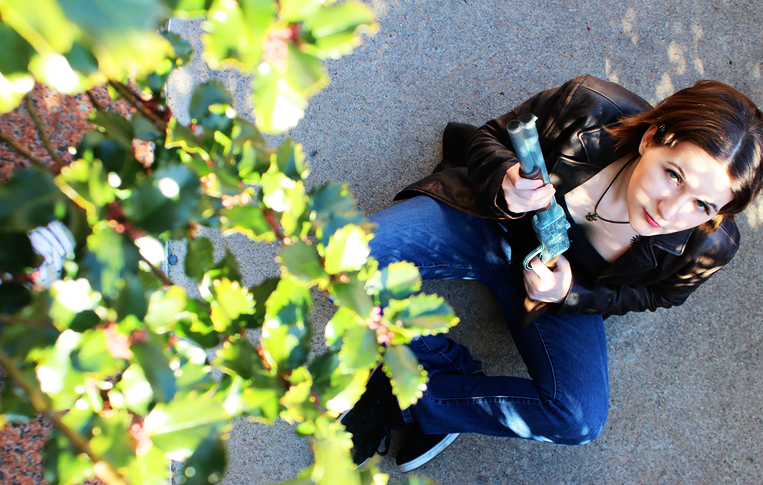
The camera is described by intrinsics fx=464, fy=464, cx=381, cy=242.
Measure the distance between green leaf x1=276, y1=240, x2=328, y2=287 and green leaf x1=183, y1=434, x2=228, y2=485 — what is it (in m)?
0.15

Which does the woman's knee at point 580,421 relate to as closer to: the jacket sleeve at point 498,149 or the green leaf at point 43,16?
the jacket sleeve at point 498,149

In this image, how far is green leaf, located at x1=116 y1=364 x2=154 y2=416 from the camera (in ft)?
1.36

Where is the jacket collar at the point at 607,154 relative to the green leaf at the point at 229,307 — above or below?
below

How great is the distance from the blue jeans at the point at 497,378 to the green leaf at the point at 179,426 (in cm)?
97

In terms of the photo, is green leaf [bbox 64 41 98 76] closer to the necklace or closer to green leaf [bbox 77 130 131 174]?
green leaf [bbox 77 130 131 174]

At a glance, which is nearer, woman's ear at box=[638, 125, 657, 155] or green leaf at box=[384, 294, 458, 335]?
green leaf at box=[384, 294, 458, 335]

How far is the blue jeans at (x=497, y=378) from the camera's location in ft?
4.44

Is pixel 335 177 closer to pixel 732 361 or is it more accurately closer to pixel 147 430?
pixel 147 430

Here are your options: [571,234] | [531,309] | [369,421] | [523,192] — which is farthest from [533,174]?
[369,421]

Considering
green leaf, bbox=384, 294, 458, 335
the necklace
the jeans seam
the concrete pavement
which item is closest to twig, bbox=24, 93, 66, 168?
green leaf, bbox=384, 294, 458, 335

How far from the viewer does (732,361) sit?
170 centimetres

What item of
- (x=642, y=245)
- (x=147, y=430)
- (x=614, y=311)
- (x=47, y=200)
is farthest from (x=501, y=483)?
(x=47, y=200)

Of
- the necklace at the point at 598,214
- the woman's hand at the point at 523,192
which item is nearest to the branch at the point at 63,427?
the woman's hand at the point at 523,192

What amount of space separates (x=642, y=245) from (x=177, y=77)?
144cm
